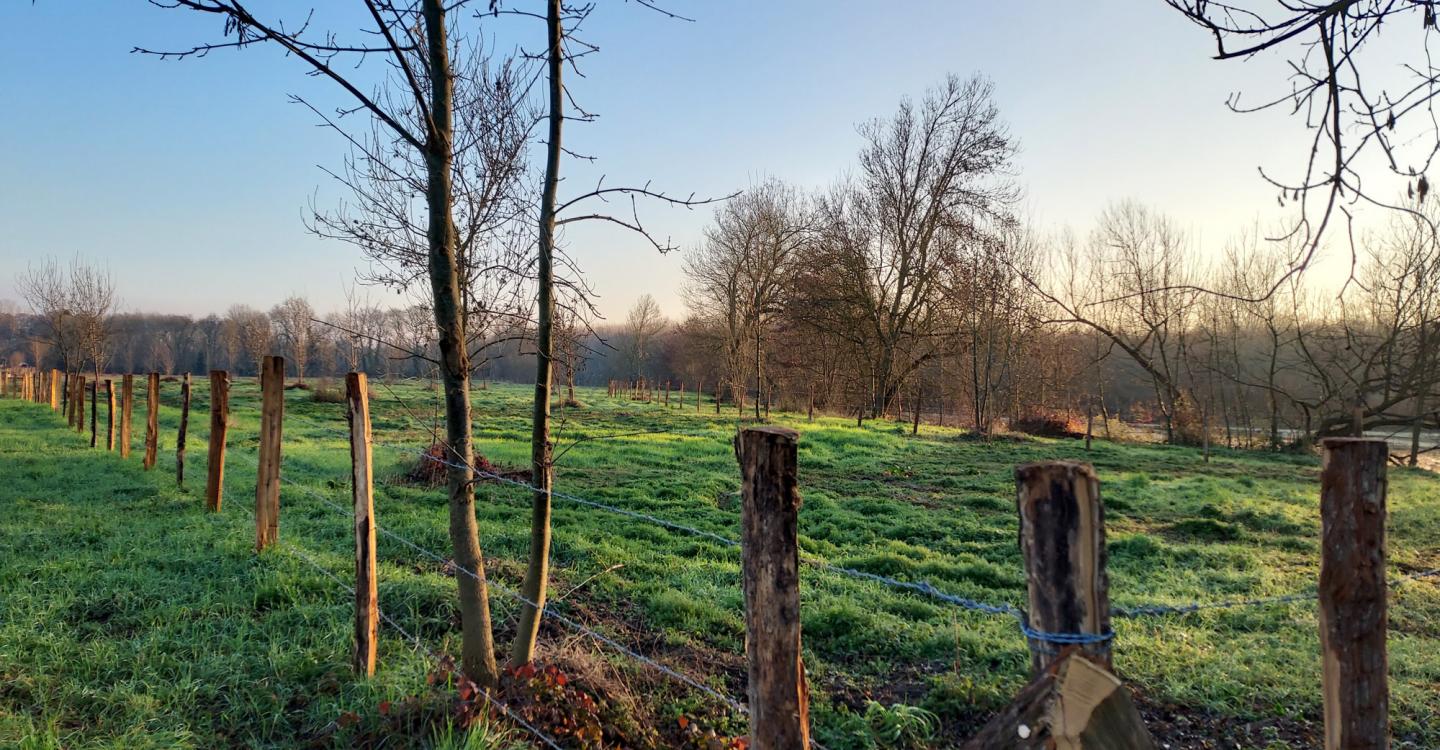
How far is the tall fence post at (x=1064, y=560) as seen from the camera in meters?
1.30

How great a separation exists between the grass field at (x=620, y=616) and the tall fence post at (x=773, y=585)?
58.2 inches

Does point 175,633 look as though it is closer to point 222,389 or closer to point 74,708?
point 74,708

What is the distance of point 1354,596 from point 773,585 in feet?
4.26

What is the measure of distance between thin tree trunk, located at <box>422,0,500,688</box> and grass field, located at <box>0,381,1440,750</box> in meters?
0.30

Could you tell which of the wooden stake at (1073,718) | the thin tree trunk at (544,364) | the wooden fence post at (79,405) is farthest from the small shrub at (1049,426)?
the wooden fence post at (79,405)

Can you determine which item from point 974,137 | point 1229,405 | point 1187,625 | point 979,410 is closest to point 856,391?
point 979,410

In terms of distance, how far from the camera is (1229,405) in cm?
2694

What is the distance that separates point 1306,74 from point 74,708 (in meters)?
5.18

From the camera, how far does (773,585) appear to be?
1861 mm

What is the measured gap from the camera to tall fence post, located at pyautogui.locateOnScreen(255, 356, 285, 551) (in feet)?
17.8

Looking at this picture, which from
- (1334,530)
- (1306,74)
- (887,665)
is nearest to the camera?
(1334,530)

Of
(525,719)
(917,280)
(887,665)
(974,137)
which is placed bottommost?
(887,665)

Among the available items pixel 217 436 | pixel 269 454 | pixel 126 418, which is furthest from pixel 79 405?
pixel 269 454

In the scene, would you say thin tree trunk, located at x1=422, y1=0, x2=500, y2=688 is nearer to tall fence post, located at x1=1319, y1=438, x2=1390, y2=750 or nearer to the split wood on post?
tall fence post, located at x1=1319, y1=438, x2=1390, y2=750
